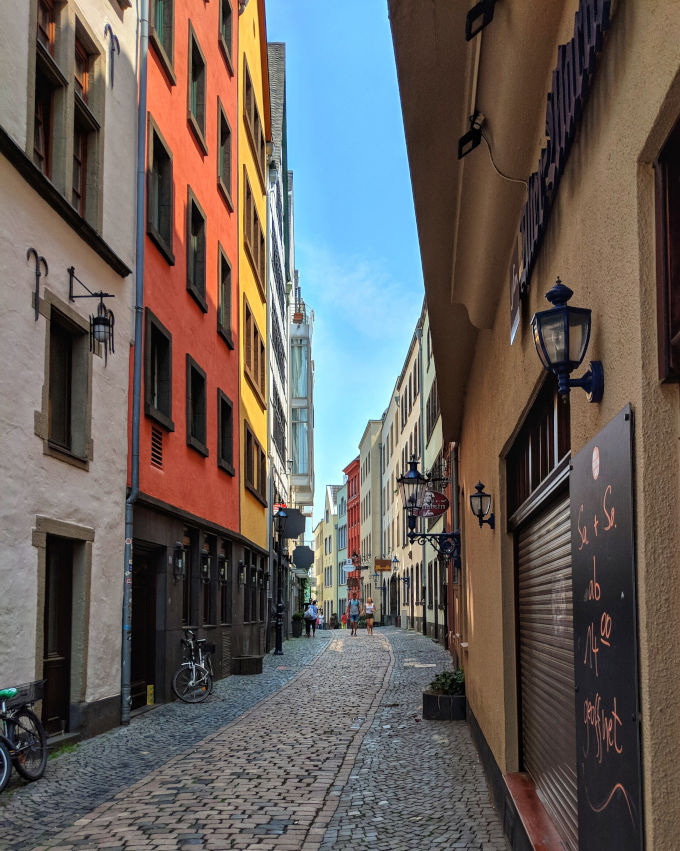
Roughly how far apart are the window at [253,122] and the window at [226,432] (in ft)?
26.8

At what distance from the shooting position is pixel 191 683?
50.5ft

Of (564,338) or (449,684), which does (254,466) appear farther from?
(564,338)

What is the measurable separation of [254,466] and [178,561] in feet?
36.5

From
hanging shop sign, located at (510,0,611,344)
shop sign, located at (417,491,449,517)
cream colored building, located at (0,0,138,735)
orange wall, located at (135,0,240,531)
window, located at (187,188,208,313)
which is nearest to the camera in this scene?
hanging shop sign, located at (510,0,611,344)

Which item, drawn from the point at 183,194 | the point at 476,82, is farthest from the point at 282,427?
the point at 476,82

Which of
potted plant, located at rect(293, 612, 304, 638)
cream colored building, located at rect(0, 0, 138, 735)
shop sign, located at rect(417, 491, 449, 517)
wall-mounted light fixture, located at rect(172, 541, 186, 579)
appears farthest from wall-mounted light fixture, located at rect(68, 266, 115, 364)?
potted plant, located at rect(293, 612, 304, 638)

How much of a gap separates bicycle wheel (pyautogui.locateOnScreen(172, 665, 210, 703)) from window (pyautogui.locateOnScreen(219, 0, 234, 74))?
13.5 meters

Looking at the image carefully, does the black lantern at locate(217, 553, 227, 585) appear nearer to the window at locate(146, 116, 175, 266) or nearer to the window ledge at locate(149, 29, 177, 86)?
the window at locate(146, 116, 175, 266)

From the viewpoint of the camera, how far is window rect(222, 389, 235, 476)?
2110 centimetres

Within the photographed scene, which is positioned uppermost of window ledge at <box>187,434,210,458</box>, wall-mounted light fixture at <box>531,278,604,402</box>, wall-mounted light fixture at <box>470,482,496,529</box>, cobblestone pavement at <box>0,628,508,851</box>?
window ledge at <box>187,434,210,458</box>

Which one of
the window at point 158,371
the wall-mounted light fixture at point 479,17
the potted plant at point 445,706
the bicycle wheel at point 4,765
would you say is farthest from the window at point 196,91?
the wall-mounted light fixture at point 479,17

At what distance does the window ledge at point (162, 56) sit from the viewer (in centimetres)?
1474

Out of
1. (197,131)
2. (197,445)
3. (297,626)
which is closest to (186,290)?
(197,445)

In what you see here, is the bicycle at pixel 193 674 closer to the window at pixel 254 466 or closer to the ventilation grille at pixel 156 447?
the ventilation grille at pixel 156 447
